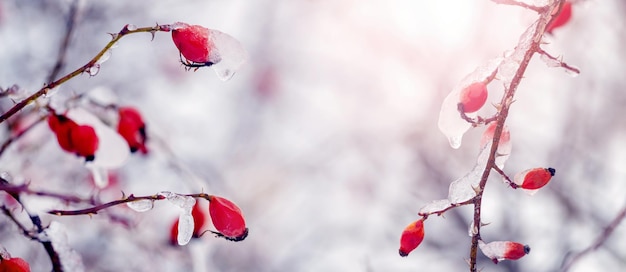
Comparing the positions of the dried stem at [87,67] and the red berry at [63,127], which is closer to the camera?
the dried stem at [87,67]

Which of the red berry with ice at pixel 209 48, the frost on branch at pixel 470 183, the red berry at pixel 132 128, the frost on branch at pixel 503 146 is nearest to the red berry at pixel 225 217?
the red berry with ice at pixel 209 48

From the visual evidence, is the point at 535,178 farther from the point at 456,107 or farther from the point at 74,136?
the point at 74,136

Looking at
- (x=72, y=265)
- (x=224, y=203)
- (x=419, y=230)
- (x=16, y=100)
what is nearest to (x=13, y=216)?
(x=72, y=265)

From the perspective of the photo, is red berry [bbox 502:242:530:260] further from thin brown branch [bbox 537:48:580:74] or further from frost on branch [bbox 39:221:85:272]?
frost on branch [bbox 39:221:85:272]

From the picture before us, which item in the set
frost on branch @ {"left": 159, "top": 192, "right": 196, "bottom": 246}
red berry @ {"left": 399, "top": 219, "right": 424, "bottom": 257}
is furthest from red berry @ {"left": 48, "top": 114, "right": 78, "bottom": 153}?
red berry @ {"left": 399, "top": 219, "right": 424, "bottom": 257}

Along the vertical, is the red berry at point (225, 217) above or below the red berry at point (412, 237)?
above

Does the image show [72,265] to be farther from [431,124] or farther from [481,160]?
[431,124]

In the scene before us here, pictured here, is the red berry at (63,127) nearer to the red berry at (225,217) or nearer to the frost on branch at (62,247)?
the frost on branch at (62,247)
